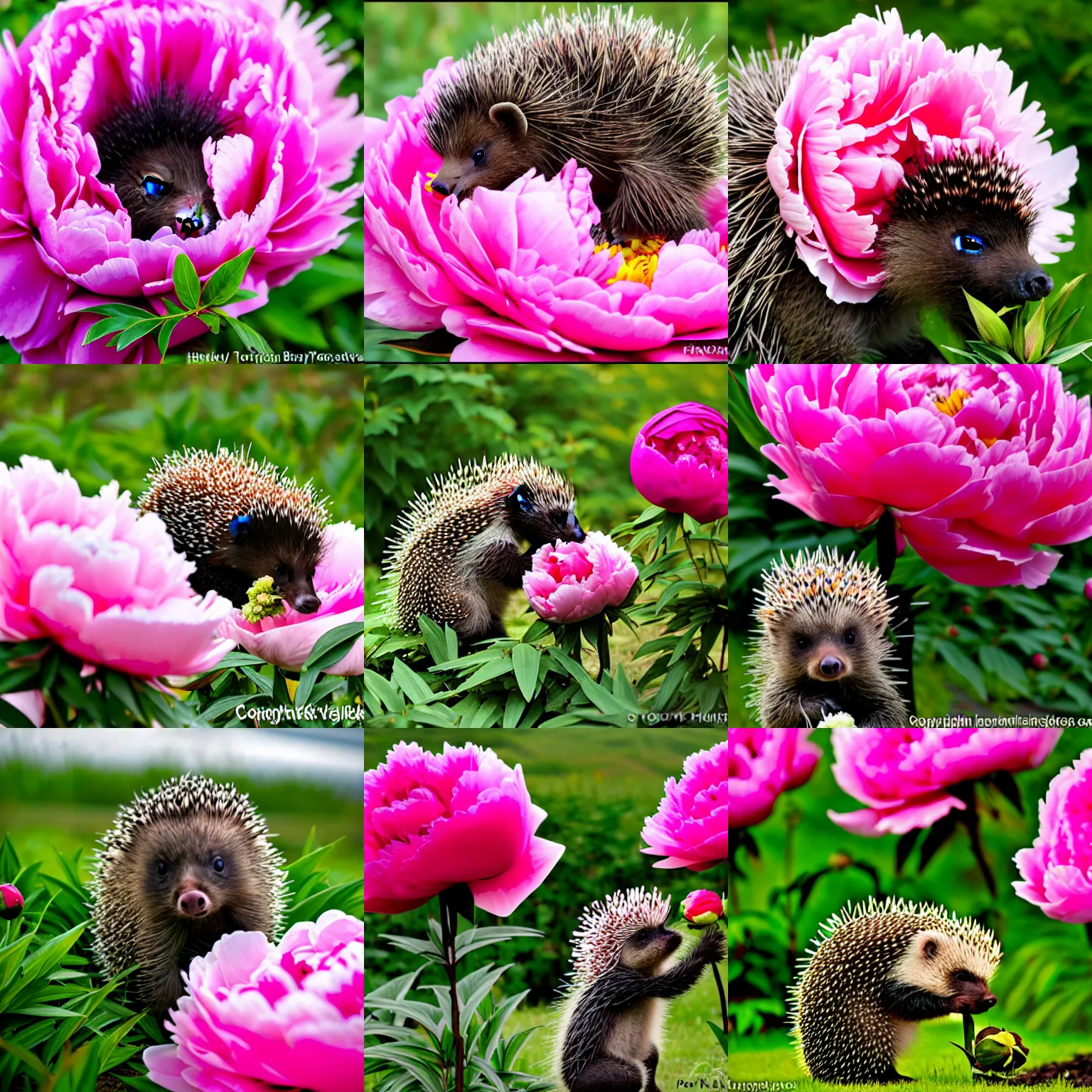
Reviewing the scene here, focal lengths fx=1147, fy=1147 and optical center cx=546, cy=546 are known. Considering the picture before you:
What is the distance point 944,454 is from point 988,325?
0.75ft

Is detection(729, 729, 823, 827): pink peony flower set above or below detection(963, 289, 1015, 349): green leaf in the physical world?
below

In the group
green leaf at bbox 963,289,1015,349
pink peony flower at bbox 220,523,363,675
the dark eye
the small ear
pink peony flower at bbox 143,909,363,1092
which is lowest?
pink peony flower at bbox 143,909,363,1092

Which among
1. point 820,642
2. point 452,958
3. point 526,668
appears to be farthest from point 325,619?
point 820,642

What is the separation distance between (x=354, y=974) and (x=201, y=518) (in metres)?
0.75

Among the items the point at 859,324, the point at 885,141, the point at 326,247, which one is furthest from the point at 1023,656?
the point at 326,247

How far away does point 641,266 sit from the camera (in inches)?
71.2

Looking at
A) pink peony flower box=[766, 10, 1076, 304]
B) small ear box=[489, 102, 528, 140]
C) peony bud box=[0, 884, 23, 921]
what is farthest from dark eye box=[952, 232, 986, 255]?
peony bud box=[0, 884, 23, 921]

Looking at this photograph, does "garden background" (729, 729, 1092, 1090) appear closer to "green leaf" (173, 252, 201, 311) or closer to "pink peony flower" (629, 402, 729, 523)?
"pink peony flower" (629, 402, 729, 523)

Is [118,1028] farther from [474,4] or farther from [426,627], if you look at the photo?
[474,4]

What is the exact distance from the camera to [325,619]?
1.79 meters

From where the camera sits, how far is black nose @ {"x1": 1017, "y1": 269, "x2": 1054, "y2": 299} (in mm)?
1817

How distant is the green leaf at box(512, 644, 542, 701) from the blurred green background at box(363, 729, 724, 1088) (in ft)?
0.31

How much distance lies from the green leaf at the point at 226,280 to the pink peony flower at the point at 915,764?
1184mm

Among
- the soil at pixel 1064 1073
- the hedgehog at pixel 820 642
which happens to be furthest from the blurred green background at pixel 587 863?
the soil at pixel 1064 1073
